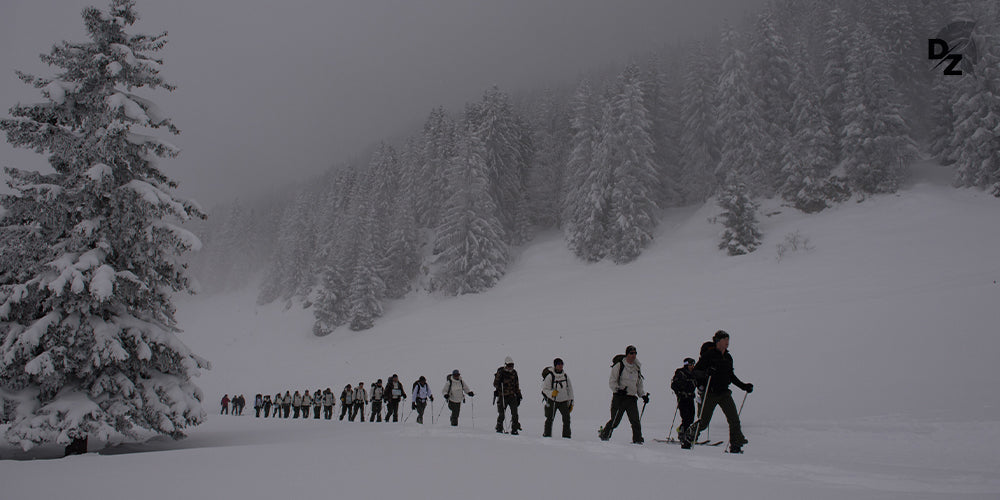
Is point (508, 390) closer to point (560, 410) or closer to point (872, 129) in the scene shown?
point (560, 410)

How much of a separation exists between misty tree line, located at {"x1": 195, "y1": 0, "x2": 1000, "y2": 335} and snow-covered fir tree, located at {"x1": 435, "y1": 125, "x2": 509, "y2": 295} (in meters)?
0.13

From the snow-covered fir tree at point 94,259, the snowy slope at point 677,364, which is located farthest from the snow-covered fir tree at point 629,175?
the snow-covered fir tree at point 94,259

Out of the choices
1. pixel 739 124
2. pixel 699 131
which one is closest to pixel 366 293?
pixel 699 131

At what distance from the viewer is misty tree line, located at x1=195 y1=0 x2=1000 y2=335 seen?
A: 35.8 meters

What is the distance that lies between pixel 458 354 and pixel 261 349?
29.4 metres

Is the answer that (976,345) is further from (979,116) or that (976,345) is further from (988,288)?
(979,116)

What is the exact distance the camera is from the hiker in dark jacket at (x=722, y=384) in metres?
7.94

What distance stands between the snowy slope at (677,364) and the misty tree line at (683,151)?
2.39 meters

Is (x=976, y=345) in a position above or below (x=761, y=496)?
above


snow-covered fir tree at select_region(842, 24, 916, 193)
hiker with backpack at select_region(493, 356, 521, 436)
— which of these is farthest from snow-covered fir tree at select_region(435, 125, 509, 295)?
hiker with backpack at select_region(493, 356, 521, 436)

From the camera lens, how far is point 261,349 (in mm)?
50562

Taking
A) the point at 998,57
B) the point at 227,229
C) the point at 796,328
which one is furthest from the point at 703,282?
the point at 227,229

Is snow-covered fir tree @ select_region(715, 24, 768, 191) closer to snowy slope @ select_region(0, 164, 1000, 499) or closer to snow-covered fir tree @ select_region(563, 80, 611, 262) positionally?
snowy slope @ select_region(0, 164, 1000, 499)

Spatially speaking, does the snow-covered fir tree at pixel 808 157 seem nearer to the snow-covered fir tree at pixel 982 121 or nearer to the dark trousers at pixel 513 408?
the snow-covered fir tree at pixel 982 121
